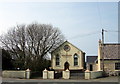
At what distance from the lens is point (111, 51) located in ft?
133

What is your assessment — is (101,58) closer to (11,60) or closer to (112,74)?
(112,74)

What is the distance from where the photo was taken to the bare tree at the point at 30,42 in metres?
47.1

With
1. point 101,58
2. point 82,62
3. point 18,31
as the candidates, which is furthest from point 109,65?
point 18,31

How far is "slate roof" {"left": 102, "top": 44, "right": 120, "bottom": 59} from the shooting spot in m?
39.7

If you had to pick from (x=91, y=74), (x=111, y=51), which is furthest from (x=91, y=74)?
(x=111, y=51)

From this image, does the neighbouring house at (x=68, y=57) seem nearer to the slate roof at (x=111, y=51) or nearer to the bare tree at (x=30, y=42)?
the bare tree at (x=30, y=42)

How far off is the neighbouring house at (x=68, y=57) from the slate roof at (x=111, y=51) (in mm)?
11694

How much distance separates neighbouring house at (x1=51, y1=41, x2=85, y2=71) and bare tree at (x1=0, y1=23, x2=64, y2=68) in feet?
5.05

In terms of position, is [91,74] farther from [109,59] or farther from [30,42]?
[30,42]

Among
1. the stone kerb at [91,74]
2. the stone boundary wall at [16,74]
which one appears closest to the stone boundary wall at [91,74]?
the stone kerb at [91,74]

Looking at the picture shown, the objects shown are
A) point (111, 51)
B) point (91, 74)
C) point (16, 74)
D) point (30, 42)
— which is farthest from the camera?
point (30, 42)

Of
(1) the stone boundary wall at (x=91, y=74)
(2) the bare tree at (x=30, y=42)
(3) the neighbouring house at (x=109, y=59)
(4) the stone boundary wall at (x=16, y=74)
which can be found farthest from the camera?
(2) the bare tree at (x=30, y=42)

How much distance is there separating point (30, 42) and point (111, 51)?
17393 millimetres

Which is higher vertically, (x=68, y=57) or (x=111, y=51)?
(x=111, y=51)
